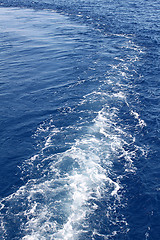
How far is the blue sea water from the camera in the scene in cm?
2002

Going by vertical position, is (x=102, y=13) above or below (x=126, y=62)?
above

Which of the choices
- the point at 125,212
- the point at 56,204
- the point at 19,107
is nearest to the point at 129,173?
the point at 125,212

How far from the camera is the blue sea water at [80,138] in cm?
2002

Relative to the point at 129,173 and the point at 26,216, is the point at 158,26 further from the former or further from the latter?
the point at 26,216

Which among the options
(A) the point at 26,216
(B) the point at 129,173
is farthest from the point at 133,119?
(A) the point at 26,216

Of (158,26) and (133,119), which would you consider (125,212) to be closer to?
(133,119)

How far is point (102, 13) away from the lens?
8294 cm

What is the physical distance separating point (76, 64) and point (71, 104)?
1617 centimetres

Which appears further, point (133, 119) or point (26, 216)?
point (133, 119)

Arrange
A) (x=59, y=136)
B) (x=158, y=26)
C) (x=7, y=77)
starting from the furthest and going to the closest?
(x=158, y=26), (x=7, y=77), (x=59, y=136)

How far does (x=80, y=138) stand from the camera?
94.9ft

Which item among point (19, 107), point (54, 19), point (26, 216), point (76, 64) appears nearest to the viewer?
point (26, 216)

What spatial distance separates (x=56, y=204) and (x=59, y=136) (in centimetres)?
1005

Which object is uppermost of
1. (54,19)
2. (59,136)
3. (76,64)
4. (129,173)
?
(54,19)
